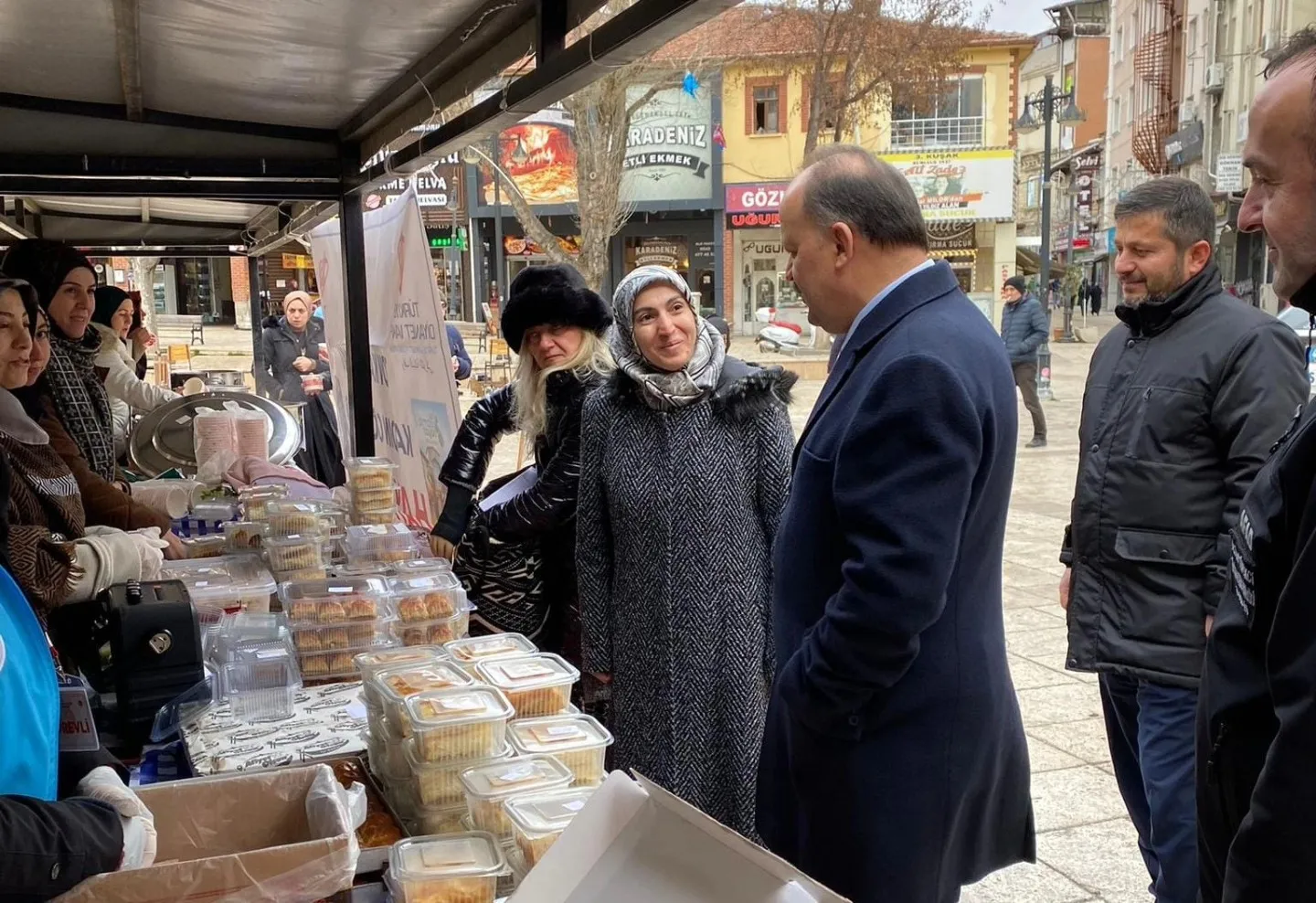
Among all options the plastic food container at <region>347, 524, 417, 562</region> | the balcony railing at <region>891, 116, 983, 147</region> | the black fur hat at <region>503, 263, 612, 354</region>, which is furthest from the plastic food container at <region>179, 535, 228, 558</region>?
the balcony railing at <region>891, 116, 983, 147</region>

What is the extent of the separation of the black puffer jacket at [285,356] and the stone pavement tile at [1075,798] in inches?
269

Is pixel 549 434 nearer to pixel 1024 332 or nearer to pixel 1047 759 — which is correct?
pixel 1047 759

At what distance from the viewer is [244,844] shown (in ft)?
5.50

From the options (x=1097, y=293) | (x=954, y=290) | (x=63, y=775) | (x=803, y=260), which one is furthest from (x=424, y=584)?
(x=1097, y=293)

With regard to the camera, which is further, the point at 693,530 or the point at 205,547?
the point at 205,547

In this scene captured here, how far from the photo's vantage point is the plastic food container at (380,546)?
337cm

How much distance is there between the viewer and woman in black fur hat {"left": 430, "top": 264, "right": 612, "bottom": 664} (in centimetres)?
320

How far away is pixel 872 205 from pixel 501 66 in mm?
1504

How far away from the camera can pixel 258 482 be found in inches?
167

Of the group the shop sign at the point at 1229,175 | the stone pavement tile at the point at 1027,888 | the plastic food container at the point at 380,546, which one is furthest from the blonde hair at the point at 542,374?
the shop sign at the point at 1229,175

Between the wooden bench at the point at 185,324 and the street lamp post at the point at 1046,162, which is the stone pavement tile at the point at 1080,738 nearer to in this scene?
the street lamp post at the point at 1046,162

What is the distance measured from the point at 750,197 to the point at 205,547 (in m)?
27.2

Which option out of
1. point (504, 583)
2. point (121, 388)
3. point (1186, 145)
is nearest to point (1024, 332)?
point (121, 388)

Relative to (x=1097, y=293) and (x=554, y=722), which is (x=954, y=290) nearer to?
(x=554, y=722)
